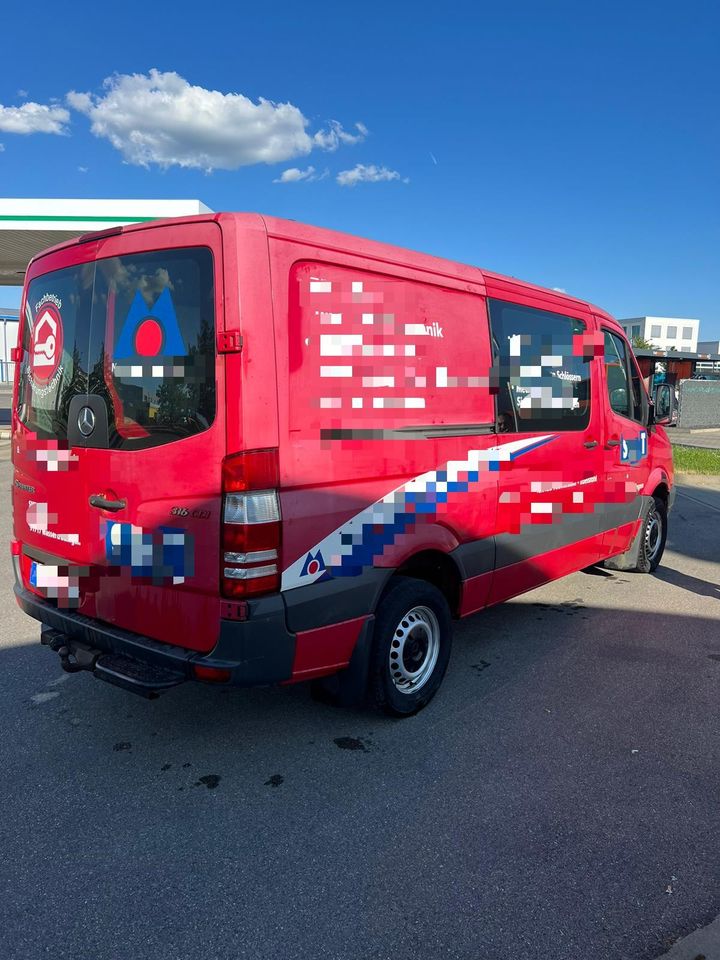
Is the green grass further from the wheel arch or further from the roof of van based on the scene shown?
the wheel arch

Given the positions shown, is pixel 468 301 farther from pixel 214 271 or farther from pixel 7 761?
pixel 7 761

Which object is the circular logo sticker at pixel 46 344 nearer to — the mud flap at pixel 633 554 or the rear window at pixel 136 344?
the rear window at pixel 136 344

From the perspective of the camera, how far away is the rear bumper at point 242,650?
2.95 meters

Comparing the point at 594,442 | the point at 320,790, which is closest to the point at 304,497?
the point at 320,790

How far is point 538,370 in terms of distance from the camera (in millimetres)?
4703

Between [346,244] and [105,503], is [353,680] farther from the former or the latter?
[346,244]

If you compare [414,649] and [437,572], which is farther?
[437,572]

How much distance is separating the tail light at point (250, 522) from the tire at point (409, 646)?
0.88 meters

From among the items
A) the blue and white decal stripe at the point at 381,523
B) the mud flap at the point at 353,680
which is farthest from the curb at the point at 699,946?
the blue and white decal stripe at the point at 381,523

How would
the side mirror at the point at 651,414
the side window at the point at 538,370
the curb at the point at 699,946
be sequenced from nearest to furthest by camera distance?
the curb at the point at 699,946 → the side window at the point at 538,370 → the side mirror at the point at 651,414

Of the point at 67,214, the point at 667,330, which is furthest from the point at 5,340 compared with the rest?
the point at 667,330

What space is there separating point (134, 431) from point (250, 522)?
29.9 inches

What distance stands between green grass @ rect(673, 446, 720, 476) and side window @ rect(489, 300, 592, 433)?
35.8ft

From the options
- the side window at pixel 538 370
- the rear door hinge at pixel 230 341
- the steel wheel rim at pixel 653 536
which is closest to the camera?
the rear door hinge at pixel 230 341
